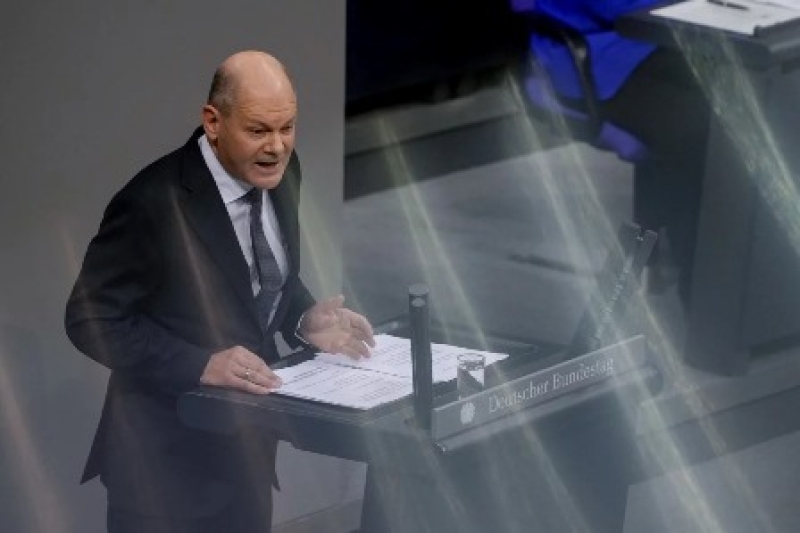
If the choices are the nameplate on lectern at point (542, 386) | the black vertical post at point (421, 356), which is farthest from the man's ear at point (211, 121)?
the nameplate on lectern at point (542, 386)

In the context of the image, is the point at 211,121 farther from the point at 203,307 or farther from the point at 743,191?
the point at 743,191

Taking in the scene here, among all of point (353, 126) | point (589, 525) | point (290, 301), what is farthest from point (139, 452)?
point (353, 126)

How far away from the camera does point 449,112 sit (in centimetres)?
945

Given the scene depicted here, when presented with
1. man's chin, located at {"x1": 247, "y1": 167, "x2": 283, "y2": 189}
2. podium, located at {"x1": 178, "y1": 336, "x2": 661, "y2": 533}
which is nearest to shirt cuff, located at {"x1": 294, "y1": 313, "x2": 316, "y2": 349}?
podium, located at {"x1": 178, "y1": 336, "x2": 661, "y2": 533}

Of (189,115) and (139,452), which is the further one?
(189,115)

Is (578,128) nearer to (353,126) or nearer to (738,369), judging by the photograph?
(738,369)

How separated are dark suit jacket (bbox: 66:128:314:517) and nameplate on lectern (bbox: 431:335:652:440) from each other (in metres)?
0.50

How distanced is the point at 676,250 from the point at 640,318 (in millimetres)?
252

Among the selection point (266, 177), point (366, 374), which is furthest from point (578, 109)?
point (266, 177)

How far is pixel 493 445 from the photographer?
12.0 feet

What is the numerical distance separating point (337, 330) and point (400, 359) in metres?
0.13

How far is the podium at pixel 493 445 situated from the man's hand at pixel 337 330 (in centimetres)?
26

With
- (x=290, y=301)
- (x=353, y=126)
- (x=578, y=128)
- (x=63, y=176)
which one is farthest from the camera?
(x=353, y=126)

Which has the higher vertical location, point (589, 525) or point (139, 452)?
point (139, 452)
